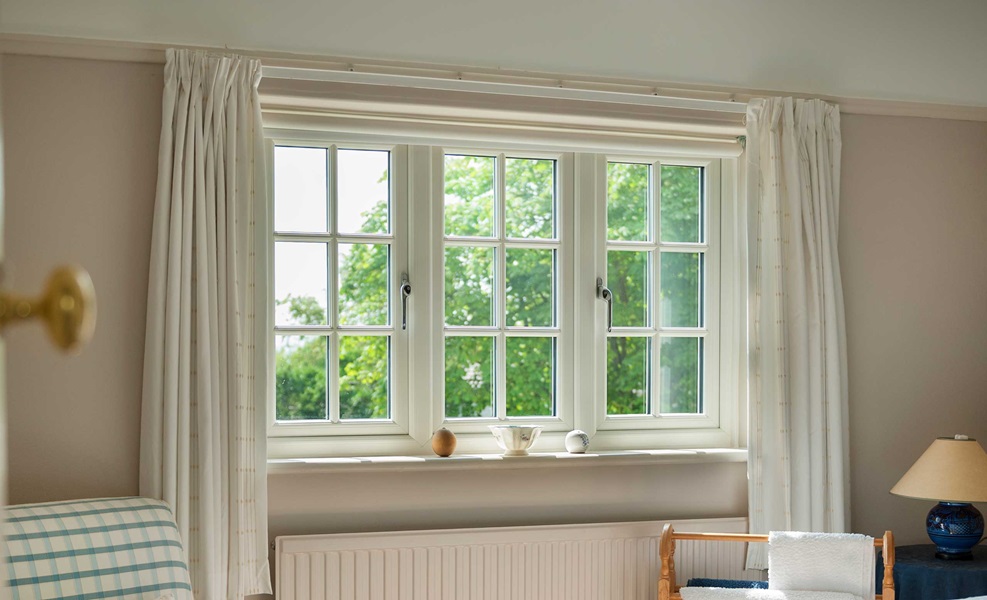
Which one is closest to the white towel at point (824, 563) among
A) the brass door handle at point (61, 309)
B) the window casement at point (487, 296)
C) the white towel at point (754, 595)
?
the white towel at point (754, 595)

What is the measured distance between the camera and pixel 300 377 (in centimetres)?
329

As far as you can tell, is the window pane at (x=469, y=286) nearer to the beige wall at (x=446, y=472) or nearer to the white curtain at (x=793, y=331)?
the beige wall at (x=446, y=472)

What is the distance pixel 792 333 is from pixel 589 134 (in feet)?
3.44

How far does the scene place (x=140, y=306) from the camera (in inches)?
116

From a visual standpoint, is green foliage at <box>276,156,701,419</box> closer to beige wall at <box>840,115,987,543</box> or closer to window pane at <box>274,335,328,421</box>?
window pane at <box>274,335,328,421</box>

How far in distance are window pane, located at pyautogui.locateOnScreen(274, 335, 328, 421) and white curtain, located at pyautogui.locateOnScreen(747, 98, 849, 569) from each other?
5.13 ft

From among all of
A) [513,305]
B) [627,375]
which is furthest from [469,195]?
[627,375]

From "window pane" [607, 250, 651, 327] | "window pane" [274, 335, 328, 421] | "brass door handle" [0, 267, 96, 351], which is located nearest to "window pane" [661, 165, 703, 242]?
"window pane" [607, 250, 651, 327]

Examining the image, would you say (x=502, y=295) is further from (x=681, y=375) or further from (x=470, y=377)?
(x=681, y=375)

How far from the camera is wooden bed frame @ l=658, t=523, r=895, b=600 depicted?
2.89 m

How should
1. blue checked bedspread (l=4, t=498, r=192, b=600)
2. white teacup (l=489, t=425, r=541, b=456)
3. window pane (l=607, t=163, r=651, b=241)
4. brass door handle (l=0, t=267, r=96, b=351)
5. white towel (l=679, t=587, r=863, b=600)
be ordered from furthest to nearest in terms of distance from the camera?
window pane (l=607, t=163, r=651, b=241) → white teacup (l=489, t=425, r=541, b=456) → white towel (l=679, t=587, r=863, b=600) → blue checked bedspread (l=4, t=498, r=192, b=600) → brass door handle (l=0, t=267, r=96, b=351)

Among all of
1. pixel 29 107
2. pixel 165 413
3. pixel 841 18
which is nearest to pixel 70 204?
pixel 29 107

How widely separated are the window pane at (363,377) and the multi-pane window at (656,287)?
33.8 inches

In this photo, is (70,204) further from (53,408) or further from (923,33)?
(923,33)
